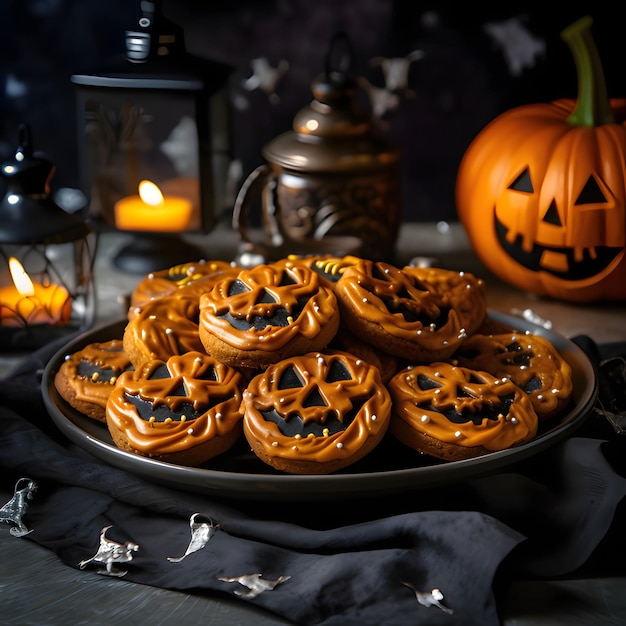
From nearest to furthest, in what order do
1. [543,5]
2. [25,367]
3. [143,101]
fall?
[25,367]
[143,101]
[543,5]

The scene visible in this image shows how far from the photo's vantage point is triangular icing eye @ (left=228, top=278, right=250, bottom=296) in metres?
1.36

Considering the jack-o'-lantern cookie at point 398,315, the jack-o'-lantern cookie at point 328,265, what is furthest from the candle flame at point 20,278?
the jack-o'-lantern cookie at point 398,315

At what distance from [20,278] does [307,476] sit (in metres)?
0.95

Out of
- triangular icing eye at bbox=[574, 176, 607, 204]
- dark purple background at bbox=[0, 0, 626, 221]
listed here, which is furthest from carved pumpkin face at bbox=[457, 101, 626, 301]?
dark purple background at bbox=[0, 0, 626, 221]

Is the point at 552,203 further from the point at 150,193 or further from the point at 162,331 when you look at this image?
the point at 162,331

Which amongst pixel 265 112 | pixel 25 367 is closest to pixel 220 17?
pixel 265 112

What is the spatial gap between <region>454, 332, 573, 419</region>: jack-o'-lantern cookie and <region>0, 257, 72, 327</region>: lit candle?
87 cm

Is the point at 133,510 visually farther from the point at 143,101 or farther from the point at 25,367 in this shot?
the point at 143,101

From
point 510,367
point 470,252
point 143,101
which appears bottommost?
point 470,252

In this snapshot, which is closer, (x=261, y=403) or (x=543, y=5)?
(x=261, y=403)

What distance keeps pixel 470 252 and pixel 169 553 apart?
5.21ft

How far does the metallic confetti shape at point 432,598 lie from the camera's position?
1.04m

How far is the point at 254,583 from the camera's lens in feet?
3.55

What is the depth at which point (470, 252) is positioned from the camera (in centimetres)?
255
